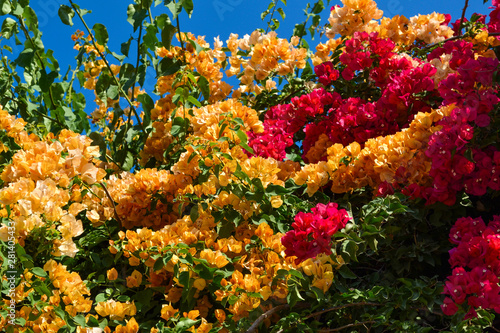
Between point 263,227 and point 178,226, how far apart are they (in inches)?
12.3

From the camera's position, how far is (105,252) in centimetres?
208

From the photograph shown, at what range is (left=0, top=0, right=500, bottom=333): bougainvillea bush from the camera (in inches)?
61.8

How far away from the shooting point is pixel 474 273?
1.47m

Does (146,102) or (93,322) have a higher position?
(146,102)

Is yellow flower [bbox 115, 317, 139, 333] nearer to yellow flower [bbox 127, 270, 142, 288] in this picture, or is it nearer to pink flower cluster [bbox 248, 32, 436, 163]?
yellow flower [bbox 127, 270, 142, 288]

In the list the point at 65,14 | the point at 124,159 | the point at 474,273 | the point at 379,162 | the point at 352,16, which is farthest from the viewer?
the point at 352,16

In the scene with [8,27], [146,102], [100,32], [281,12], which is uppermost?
[281,12]

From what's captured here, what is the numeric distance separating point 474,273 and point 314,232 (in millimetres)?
448

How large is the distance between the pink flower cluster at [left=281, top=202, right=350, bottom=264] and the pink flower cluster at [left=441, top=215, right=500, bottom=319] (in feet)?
1.13

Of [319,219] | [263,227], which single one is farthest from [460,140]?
[263,227]

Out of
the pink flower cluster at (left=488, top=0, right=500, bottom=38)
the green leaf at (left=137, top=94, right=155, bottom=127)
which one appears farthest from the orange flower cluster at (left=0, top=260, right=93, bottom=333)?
the pink flower cluster at (left=488, top=0, right=500, bottom=38)

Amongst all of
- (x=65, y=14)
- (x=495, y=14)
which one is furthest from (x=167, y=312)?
(x=495, y=14)

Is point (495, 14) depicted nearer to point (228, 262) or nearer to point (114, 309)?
point (228, 262)

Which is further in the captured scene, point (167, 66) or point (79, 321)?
point (167, 66)
